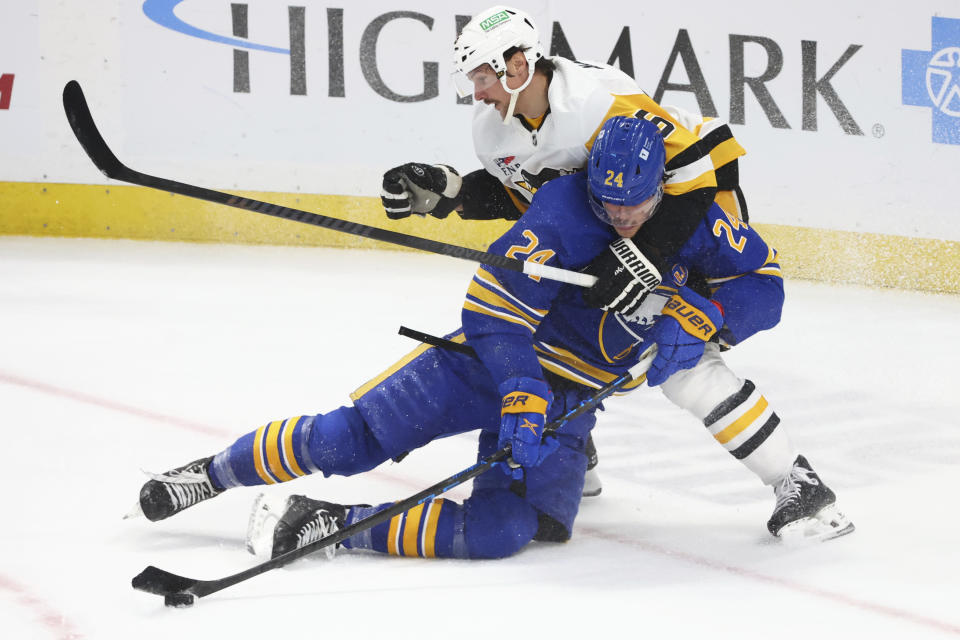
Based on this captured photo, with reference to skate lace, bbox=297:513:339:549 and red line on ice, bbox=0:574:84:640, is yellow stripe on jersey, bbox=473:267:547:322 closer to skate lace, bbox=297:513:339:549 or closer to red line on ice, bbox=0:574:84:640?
skate lace, bbox=297:513:339:549

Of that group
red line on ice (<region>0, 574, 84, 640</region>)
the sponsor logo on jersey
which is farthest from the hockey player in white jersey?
the sponsor logo on jersey

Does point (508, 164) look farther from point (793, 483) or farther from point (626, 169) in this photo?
point (793, 483)

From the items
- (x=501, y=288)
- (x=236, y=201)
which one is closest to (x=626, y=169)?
(x=501, y=288)

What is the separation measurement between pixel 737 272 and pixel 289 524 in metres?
1.02

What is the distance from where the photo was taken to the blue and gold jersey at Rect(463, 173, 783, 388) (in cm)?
244

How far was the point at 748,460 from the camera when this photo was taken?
8.61ft

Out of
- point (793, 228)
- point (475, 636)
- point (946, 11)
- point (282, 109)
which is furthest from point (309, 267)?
point (475, 636)

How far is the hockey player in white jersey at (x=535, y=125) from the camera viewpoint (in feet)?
9.41

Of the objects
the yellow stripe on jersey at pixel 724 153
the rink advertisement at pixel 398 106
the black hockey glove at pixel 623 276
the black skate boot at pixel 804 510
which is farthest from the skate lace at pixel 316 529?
the rink advertisement at pixel 398 106

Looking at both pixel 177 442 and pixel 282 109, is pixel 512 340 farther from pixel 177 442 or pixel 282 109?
pixel 282 109

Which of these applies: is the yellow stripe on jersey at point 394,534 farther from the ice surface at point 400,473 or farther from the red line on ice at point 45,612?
the red line on ice at point 45,612

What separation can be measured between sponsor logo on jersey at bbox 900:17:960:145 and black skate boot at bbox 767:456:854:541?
10.4ft

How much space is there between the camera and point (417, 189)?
308 cm

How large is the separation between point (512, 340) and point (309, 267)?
10.6 feet
